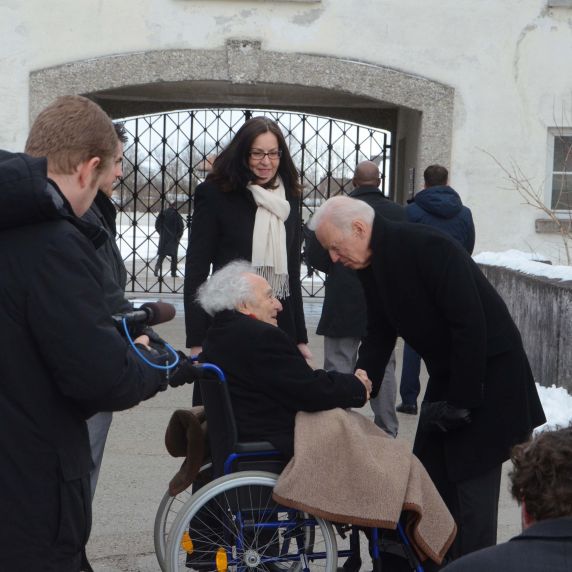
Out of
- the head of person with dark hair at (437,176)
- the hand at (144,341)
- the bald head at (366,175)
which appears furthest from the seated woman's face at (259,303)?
the head of person with dark hair at (437,176)

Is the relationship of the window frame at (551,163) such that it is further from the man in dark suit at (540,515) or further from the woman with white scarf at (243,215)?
the man in dark suit at (540,515)

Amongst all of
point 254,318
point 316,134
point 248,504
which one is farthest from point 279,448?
point 316,134

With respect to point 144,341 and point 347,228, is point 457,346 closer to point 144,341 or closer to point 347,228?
point 347,228

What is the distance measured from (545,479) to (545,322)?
19.8 feet

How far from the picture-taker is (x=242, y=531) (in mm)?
4047

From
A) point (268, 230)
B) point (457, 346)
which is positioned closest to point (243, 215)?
point (268, 230)

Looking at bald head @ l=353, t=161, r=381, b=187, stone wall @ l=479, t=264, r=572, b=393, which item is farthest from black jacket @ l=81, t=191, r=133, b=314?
stone wall @ l=479, t=264, r=572, b=393

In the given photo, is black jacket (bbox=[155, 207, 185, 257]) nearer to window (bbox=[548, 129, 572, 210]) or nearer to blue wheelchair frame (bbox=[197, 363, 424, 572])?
window (bbox=[548, 129, 572, 210])

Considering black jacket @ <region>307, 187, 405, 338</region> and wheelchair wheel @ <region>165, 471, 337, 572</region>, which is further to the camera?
black jacket @ <region>307, 187, 405, 338</region>

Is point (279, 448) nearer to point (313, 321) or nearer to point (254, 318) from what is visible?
point (254, 318)

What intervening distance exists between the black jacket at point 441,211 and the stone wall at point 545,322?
2.21 feet

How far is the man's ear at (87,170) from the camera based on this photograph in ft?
9.37

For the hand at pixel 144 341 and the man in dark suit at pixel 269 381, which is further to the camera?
the man in dark suit at pixel 269 381

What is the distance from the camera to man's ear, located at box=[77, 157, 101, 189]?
2857mm
